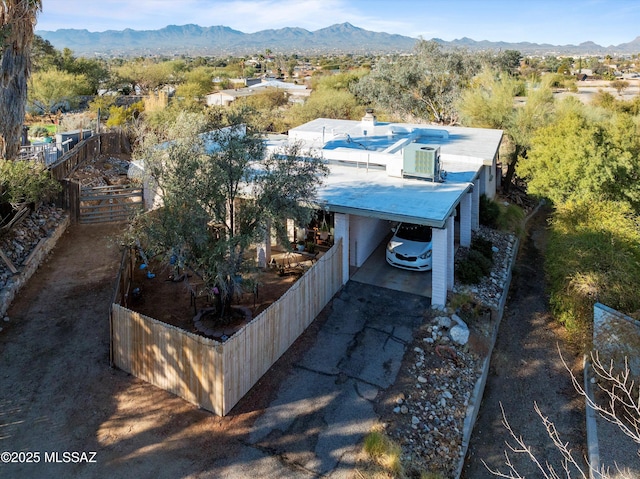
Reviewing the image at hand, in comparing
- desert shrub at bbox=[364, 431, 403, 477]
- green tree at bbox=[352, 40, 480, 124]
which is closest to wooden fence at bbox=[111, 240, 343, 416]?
desert shrub at bbox=[364, 431, 403, 477]

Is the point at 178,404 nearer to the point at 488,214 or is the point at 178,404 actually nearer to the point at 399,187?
the point at 399,187

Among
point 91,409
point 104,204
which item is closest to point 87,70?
point 104,204

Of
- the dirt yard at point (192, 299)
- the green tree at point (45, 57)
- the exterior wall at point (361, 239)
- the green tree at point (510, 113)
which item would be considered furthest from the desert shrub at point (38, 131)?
the green tree at point (510, 113)

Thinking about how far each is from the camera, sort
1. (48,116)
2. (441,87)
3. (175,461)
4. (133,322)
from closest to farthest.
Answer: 1. (175,461)
2. (133,322)
3. (441,87)
4. (48,116)

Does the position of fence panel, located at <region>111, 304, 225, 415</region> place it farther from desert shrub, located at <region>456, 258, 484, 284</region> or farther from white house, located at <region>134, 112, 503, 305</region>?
desert shrub, located at <region>456, 258, 484, 284</region>

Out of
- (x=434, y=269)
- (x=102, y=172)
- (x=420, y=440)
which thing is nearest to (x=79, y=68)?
(x=102, y=172)

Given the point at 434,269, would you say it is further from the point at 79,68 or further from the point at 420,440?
the point at 79,68
